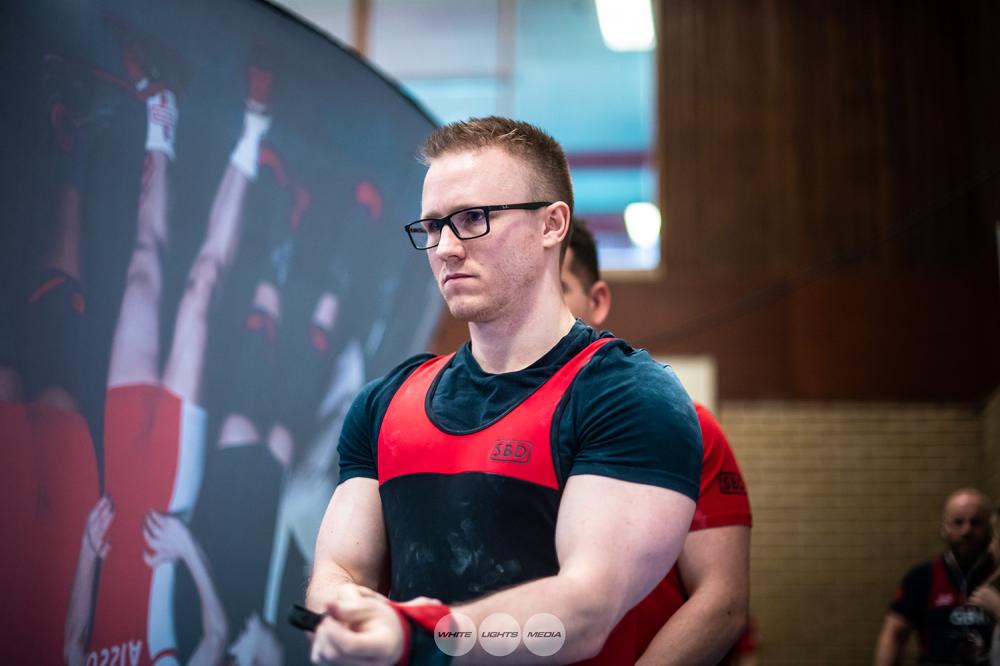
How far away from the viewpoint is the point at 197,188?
9.09 ft

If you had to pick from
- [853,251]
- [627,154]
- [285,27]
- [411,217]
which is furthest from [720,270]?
[285,27]

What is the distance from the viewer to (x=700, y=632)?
2045 mm

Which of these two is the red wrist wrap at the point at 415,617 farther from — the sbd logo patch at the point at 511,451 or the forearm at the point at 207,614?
the forearm at the point at 207,614

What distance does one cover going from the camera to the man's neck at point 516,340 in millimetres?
1739

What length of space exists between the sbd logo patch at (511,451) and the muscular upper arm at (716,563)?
0.72 metres

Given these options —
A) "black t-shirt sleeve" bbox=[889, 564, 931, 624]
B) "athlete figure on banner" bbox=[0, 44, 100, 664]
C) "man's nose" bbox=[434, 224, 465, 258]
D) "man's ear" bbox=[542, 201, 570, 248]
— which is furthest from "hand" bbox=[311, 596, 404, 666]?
"black t-shirt sleeve" bbox=[889, 564, 931, 624]

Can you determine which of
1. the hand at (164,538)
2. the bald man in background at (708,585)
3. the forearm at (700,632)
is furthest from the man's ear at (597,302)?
the hand at (164,538)

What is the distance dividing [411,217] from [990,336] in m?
5.07

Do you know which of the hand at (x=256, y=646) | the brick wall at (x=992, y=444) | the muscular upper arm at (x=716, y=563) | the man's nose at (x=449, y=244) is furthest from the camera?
the brick wall at (x=992, y=444)

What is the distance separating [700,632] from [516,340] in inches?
28.9

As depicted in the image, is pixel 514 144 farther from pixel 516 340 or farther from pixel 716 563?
pixel 716 563

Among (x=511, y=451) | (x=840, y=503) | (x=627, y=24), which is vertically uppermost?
(x=627, y=24)

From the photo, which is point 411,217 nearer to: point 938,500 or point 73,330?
point 73,330

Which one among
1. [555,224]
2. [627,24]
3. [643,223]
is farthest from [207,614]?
[627,24]
